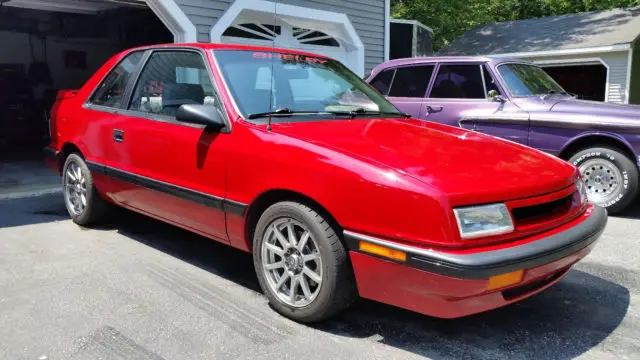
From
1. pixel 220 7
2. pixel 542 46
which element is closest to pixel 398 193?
pixel 220 7

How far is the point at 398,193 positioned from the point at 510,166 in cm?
80

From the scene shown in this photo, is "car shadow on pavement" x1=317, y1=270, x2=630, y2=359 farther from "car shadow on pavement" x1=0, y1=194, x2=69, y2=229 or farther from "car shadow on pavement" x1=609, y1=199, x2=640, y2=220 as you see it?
"car shadow on pavement" x1=0, y1=194, x2=69, y2=229

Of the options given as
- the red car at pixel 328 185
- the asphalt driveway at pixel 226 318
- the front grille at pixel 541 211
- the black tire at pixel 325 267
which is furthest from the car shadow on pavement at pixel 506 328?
the front grille at pixel 541 211

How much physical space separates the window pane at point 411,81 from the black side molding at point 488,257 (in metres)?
4.52

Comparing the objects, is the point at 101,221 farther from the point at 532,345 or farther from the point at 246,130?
the point at 532,345

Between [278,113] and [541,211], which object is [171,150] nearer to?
[278,113]

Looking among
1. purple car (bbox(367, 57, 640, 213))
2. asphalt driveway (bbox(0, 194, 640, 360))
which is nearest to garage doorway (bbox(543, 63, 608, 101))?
purple car (bbox(367, 57, 640, 213))

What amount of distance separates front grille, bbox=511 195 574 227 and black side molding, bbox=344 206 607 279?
114mm

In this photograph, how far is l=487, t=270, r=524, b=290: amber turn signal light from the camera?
8.18 feet

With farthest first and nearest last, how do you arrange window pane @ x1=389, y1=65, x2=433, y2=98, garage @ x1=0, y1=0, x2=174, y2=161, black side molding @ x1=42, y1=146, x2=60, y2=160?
garage @ x1=0, y1=0, x2=174, y2=161 → window pane @ x1=389, y1=65, x2=433, y2=98 → black side molding @ x1=42, y1=146, x2=60, y2=160

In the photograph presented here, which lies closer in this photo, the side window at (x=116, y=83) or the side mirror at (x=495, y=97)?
the side window at (x=116, y=83)

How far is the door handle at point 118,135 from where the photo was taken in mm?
4281

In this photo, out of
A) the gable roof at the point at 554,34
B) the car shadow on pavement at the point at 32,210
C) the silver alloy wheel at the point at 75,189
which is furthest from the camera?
the gable roof at the point at 554,34

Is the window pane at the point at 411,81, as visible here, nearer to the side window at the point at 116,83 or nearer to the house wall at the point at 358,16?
the house wall at the point at 358,16
